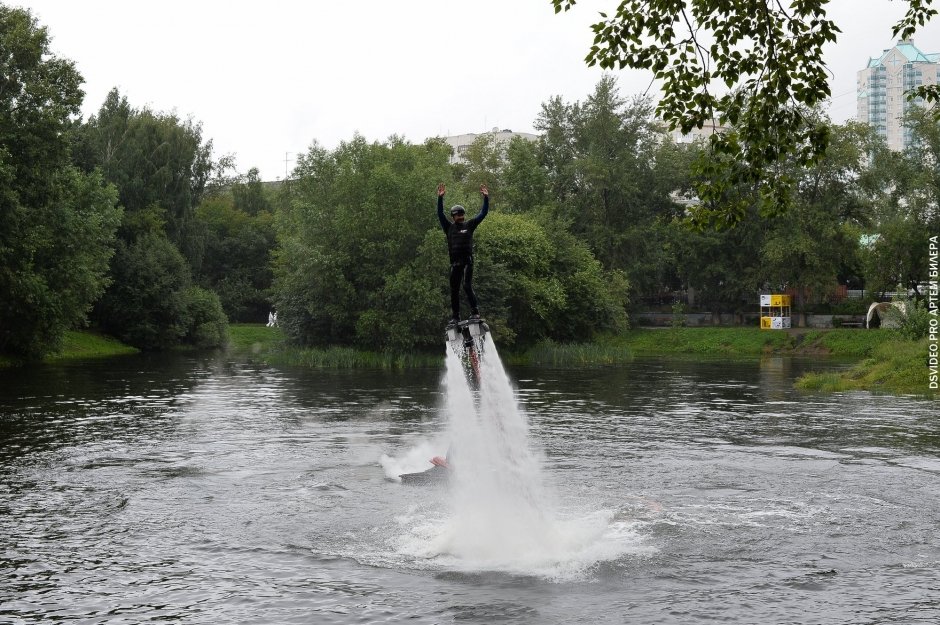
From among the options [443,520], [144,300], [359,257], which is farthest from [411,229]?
[443,520]

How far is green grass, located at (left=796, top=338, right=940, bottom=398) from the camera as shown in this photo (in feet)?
155

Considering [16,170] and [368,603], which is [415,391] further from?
[368,603]

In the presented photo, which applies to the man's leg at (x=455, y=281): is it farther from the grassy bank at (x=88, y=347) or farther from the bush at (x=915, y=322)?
the grassy bank at (x=88, y=347)

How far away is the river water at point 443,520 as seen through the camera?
14977 mm

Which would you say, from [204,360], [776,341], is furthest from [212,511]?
[776,341]

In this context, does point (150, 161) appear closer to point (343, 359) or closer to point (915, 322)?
point (343, 359)

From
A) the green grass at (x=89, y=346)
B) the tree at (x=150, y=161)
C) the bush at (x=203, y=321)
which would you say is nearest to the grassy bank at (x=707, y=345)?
the green grass at (x=89, y=346)

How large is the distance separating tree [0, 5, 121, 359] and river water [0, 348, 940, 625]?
812 inches

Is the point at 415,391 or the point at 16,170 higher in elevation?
the point at 16,170

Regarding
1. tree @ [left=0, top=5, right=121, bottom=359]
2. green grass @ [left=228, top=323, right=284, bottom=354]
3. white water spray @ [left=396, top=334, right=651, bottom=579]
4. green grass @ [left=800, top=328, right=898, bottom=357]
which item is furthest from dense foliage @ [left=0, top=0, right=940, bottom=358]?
white water spray @ [left=396, top=334, right=651, bottom=579]

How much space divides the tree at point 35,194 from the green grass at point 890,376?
45.2 meters

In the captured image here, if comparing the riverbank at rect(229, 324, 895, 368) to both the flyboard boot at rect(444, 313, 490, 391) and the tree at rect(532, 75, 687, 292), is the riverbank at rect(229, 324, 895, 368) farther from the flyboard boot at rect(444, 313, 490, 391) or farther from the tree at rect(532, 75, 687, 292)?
the flyboard boot at rect(444, 313, 490, 391)

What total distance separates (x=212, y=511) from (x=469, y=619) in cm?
881

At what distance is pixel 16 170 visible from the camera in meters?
56.9
